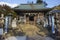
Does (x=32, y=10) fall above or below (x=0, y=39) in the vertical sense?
above

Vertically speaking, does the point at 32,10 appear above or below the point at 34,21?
above

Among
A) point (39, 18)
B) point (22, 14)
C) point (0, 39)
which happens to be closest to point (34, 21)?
point (39, 18)

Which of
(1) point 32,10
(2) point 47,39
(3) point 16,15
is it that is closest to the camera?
(2) point 47,39

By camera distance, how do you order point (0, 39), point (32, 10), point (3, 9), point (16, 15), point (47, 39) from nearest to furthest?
point (0, 39) < point (47, 39) < point (32, 10) < point (16, 15) < point (3, 9)

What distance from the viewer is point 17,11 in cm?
2334

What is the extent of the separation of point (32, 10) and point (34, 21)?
1.95 m

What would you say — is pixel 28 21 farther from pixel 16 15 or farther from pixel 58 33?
pixel 58 33

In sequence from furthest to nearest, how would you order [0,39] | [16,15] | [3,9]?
[3,9] → [16,15] → [0,39]

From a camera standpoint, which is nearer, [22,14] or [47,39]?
[47,39]

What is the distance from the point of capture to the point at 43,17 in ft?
75.3

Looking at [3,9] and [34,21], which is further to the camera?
[3,9]

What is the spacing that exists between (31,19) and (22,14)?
1867mm

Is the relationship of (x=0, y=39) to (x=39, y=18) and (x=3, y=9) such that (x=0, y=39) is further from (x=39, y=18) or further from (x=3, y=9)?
(x=3, y=9)

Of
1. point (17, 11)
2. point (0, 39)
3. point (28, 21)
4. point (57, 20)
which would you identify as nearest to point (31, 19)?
point (28, 21)
